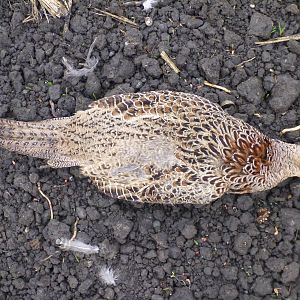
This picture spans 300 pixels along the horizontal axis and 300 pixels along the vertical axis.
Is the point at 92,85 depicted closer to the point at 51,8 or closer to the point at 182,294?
the point at 51,8

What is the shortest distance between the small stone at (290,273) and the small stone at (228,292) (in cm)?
39

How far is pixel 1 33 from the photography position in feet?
17.5

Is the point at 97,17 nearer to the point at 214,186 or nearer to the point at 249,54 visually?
the point at 249,54

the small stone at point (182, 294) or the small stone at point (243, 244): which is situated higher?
the small stone at point (243, 244)

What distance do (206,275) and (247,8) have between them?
2.30 meters

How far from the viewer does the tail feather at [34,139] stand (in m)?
4.82

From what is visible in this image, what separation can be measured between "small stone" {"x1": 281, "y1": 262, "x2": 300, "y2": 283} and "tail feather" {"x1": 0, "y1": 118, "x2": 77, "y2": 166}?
1869mm

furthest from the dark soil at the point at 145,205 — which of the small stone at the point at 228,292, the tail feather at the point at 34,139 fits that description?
the tail feather at the point at 34,139

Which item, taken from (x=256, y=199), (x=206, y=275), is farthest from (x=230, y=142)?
(x=206, y=275)

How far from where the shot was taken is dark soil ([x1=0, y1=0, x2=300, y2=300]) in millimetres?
4980

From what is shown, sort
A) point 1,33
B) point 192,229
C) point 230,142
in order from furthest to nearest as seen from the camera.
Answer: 1. point 1,33
2. point 192,229
3. point 230,142

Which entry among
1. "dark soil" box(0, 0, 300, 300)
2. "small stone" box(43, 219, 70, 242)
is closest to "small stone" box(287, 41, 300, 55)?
"dark soil" box(0, 0, 300, 300)

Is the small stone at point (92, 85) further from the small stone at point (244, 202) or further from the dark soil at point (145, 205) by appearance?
the small stone at point (244, 202)

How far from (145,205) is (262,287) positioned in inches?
44.5
